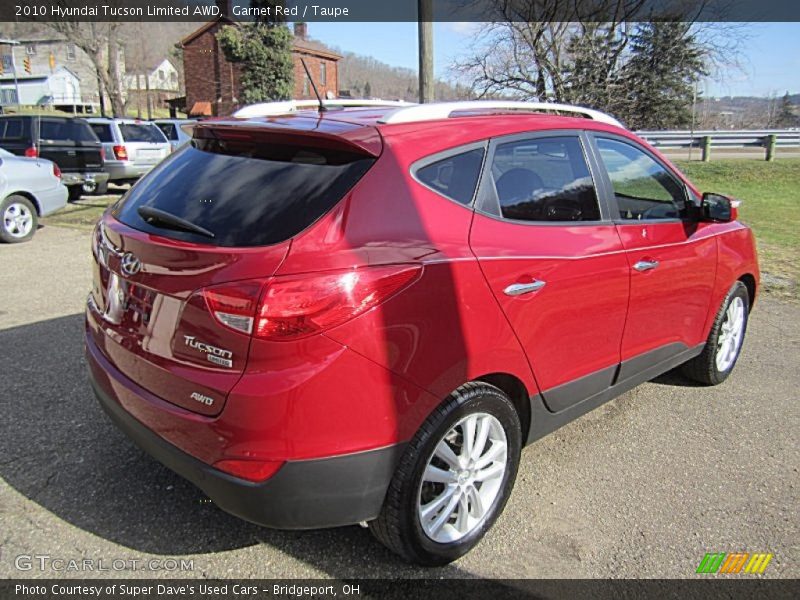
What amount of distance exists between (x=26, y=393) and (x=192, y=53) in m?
47.6

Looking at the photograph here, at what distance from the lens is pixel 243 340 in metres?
2.04

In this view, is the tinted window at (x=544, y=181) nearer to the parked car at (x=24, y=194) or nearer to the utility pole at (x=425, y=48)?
the utility pole at (x=425, y=48)

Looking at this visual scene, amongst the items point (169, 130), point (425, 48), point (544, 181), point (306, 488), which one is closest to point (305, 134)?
point (544, 181)

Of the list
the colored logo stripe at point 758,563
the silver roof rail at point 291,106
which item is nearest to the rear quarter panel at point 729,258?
the colored logo stripe at point 758,563

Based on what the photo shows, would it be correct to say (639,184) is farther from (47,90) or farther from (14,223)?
(47,90)

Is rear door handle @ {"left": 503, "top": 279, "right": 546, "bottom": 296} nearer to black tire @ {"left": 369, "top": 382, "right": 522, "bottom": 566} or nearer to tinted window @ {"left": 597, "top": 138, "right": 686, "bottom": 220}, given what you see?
black tire @ {"left": 369, "top": 382, "right": 522, "bottom": 566}

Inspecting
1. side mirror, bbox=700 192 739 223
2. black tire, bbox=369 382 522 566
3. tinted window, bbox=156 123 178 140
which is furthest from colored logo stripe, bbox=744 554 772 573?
tinted window, bbox=156 123 178 140

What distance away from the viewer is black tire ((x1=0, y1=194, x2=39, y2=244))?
8.55 metres

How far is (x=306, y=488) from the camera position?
6.93ft

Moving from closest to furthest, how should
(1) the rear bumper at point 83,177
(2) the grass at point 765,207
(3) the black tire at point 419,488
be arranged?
1. (3) the black tire at point 419,488
2. (2) the grass at point 765,207
3. (1) the rear bumper at point 83,177

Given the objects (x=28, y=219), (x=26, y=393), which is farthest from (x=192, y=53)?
(x=26, y=393)

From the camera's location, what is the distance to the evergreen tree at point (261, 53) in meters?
32.8

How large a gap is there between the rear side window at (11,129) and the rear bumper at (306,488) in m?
13.4

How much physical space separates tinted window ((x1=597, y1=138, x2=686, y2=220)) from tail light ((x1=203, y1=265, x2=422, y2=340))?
1.85 meters
